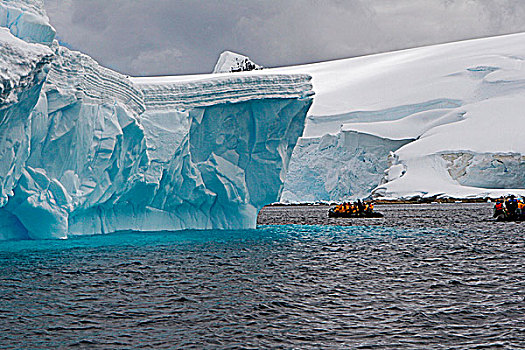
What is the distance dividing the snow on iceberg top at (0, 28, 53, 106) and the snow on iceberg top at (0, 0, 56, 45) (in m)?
1.89

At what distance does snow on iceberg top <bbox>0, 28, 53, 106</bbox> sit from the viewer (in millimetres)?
13531

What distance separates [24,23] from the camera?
54.1 feet

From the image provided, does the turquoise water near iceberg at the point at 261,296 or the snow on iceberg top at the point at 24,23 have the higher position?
the snow on iceberg top at the point at 24,23

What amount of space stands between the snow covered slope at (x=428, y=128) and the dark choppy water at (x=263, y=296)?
2959 centimetres

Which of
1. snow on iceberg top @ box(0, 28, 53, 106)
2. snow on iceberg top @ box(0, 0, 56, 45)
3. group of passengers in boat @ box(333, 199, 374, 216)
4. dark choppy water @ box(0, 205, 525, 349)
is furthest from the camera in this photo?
group of passengers in boat @ box(333, 199, 374, 216)

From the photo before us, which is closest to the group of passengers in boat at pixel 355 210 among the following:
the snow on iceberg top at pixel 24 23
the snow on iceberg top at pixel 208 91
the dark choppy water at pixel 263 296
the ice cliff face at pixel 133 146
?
the ice cliff face at pixel 133 146

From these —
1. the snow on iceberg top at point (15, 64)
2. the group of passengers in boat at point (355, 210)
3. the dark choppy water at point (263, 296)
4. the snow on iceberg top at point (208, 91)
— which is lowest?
the dark choppy water at point (263, 296)

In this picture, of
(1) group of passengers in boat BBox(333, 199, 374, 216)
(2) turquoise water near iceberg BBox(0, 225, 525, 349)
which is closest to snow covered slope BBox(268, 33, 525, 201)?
(1) group of passengers in boat BBox(333, 199, 374, 216)

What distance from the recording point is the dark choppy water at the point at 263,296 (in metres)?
7.91

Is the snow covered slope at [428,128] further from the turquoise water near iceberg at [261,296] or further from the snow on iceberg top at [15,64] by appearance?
the snow on iceberg top at [15,64]

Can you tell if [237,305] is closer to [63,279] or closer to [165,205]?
[63,279]

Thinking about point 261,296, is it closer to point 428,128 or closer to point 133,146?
point 133,146

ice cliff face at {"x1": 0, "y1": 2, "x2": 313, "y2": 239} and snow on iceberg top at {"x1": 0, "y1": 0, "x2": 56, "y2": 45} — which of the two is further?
ice cliff face at {"x1": 0, "y1": 2, "x2": 313, "y2": 239}

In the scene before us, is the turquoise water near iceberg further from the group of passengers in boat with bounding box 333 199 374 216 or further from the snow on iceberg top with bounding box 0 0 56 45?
the group of passengers in boat with bounding box 333 199 374 216
